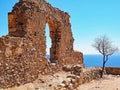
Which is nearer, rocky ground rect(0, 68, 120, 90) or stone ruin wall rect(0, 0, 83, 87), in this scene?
stone ruin wall rect(0, 0, 83, 87)

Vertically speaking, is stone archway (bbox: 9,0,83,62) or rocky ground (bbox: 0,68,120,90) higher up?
stone archway (bbox: 9,0,83,62)

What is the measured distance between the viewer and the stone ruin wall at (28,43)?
12461 mm

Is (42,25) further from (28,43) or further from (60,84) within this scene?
(60,84)

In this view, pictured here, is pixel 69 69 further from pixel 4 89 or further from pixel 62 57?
Result: pixel 4 89

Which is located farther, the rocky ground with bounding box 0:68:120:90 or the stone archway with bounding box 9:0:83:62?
the stone archway with bounding box 9:0:83:62

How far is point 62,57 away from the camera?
19.1 meters

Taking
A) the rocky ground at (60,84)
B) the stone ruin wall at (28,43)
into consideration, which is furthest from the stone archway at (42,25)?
the rocky ground at (60,84)

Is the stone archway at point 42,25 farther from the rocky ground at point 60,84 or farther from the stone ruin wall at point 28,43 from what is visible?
the rocky ground at point 60,84

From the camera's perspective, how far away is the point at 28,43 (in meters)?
14.2

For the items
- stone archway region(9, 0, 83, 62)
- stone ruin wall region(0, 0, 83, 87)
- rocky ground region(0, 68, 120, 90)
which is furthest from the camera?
stone archway region(9, 0, 83, 62)

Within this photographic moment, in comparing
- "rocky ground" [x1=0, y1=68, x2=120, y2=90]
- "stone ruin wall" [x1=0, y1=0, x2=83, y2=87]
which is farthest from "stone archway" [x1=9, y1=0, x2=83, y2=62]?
"rocky ground" [x1=0, y1=68, x2=120, y2=90]

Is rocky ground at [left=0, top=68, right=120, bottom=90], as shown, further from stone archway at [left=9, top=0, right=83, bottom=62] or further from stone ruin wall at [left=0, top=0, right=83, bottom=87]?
stone archway at [left=9, top=0, right=83, bottom=62]

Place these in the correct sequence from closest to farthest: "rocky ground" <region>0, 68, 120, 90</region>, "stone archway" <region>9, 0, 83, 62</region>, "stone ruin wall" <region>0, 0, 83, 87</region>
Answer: "stone ruin wall" <region>0, 0, 83, 87</region> < "rocky ground" <region>0, 68, 120, 90</region> < "stone archway" <region>9, 0, 83, 62</region>

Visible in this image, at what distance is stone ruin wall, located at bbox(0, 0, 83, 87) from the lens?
40.9 feet
